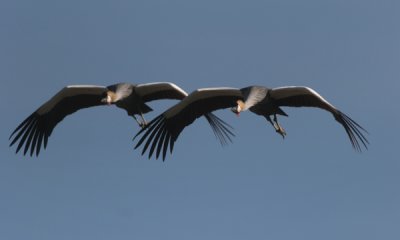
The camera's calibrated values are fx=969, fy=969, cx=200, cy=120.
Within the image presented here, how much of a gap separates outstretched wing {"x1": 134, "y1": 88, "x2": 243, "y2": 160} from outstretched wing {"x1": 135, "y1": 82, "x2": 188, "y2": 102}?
3.02 feet

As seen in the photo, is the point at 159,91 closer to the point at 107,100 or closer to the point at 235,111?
the point at 107,100

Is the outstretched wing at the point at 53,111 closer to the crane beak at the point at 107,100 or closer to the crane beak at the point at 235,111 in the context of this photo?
the crane beak at the point at 107,100

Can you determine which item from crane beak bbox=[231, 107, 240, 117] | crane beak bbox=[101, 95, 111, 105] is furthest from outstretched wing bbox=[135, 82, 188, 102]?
crane beak bbox=[231, 107, 240, 117]

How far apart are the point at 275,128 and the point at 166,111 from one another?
10.5 feet

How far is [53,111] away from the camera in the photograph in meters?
30.4

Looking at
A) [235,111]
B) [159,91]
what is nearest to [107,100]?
[159,91]

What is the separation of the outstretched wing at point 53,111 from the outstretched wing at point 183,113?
2367 millimetres

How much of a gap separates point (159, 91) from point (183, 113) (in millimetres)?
1229

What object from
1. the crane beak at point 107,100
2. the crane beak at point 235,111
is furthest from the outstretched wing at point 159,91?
the crane beak at point 235,111

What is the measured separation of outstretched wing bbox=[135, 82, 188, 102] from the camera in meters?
28.4

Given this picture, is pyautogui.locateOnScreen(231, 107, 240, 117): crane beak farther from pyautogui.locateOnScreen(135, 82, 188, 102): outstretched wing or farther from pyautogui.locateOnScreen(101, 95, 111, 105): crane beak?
pyautogui.locateOnScreen(101, 95, 111, 105): crane beak

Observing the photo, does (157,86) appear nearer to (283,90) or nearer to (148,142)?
(148,142)

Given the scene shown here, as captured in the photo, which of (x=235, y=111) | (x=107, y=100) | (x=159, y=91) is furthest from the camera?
(x=159, y=91)

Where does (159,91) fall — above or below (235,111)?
above
